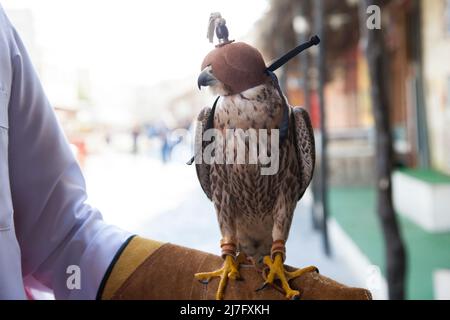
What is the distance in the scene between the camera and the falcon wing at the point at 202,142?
645 mm

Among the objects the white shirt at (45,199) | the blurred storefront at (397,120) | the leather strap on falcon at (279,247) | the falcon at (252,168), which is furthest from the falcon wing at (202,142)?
the blurred storefront at (397,120)

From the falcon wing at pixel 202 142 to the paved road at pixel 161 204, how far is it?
13.7 inches

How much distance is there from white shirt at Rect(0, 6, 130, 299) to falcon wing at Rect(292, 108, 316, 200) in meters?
0.35

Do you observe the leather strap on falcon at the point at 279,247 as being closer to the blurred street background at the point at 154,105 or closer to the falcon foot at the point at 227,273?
the falcon foot at the point at 227,273

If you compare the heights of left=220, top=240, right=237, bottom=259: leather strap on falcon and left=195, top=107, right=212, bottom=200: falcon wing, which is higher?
left=195, top=107, right=212, bottom=200: falcon wing

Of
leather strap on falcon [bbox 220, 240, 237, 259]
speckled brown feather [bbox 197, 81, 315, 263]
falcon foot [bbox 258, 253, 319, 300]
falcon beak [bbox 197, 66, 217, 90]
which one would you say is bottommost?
falcon foot [bbox 258, 253, 319, 300]

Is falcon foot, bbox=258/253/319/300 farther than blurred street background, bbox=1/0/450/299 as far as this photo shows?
No

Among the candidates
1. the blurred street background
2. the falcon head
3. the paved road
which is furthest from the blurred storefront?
the falcon head

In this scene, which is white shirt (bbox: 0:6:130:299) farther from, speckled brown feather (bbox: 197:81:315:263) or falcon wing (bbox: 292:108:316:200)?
falcon wing (bbox: 292:108:316:200)

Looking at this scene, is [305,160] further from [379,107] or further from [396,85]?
[396,85]

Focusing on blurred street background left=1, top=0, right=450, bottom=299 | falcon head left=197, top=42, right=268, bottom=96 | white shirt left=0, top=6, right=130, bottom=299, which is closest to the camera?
falcon head left=197, top=42, right=268, bottom=96

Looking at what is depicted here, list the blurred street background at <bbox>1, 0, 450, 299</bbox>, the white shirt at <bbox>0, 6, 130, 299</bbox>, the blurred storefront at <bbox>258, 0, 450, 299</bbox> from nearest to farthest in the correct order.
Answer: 1. the white shirt at <bbox>0, 6, 130, 299</bbox>
2. the blurred street background at <bbox>1, 0, 450, 299</bbox>
3. the blurred storefront at <bbox>258, 0, 450, 299</bbox>

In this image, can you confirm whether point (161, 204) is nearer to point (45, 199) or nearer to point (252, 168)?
point (45, 199)

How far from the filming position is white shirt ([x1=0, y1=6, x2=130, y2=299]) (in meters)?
0.80
